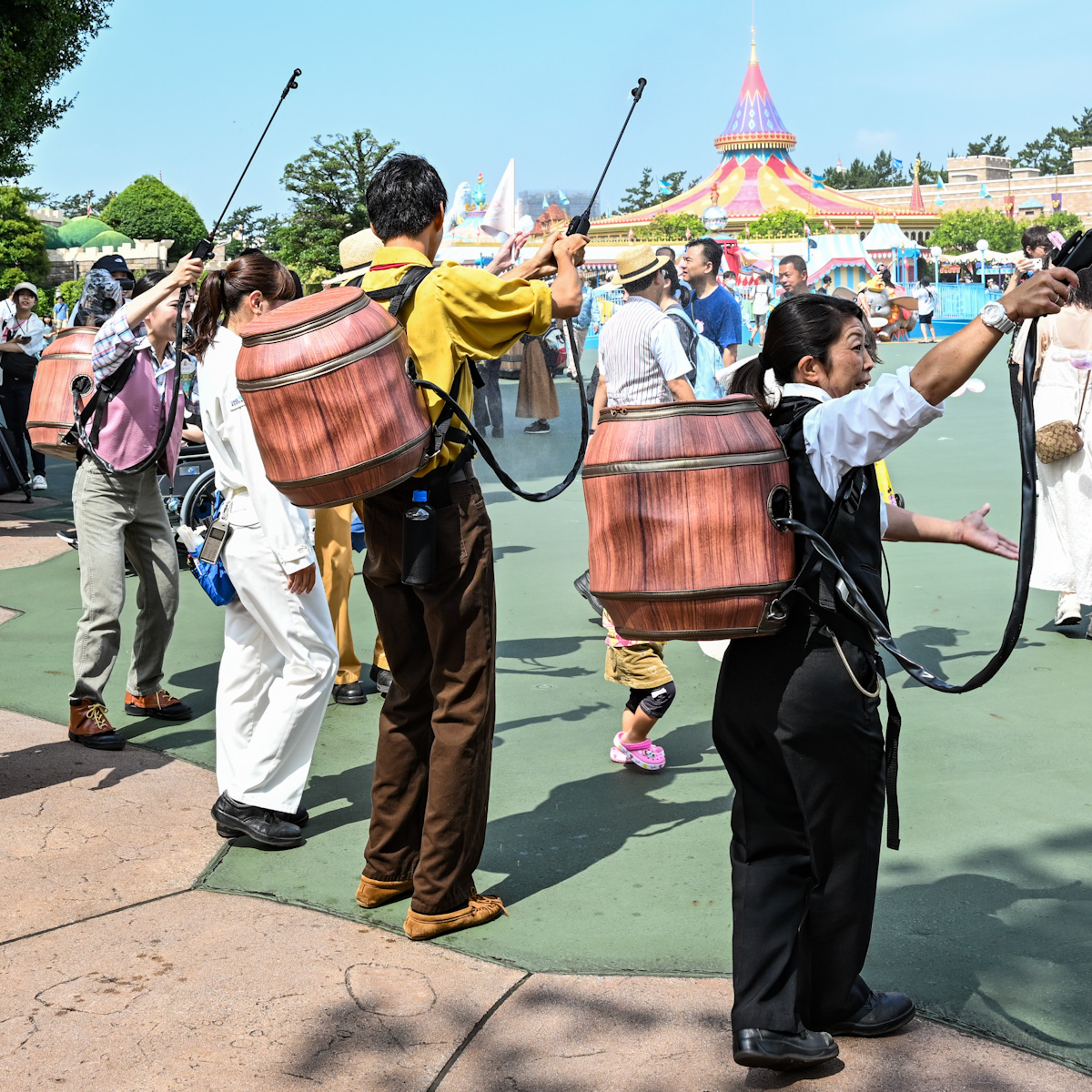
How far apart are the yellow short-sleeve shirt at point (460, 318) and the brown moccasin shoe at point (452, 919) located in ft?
4.01

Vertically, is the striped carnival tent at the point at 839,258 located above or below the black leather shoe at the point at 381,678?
above

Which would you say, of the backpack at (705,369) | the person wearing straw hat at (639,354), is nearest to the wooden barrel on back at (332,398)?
the person wearing straw hat at (639,354)

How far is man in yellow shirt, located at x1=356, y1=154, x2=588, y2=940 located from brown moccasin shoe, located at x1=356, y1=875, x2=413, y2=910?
11 centimetres

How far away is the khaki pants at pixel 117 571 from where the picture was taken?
5.40 meters

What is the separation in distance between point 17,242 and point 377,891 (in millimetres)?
32221

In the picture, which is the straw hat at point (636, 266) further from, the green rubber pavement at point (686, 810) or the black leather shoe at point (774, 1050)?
the black leather shoe at point (774, 1050)

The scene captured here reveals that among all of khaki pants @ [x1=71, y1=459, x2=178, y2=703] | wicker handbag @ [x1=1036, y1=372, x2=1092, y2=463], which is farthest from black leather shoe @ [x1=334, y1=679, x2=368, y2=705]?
wicker handbag @ [x1=1036, y1=372, x2=1092, y2=463]

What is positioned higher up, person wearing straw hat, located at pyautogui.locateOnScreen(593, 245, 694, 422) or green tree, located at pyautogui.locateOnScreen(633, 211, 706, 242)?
green tree, located at pyautogui.locateOnScreen(633, 211, 706, 242)

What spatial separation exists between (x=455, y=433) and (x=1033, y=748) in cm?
276

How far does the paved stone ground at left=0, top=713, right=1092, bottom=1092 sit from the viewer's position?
2.89 m

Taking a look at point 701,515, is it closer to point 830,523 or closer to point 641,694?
point 830,523

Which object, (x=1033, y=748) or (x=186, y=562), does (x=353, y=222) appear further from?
(x=1033, y=748)

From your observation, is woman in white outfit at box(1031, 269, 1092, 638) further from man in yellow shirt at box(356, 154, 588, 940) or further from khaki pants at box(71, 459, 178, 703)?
khaki pants at box(71, 459, 178, 703)

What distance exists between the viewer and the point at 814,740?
277 centimetres
